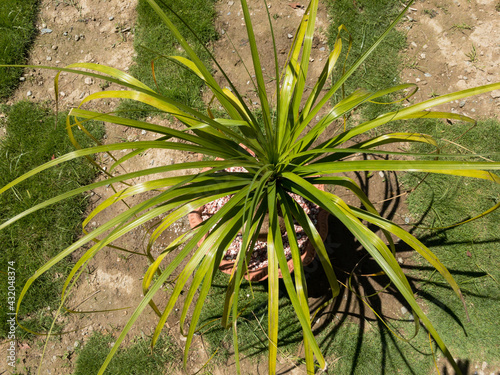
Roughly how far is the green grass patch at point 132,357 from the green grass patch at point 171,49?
1.62 m

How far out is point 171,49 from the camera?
2.88 metres

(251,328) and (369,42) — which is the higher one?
(369,42)

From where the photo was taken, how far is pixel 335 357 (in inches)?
81.8

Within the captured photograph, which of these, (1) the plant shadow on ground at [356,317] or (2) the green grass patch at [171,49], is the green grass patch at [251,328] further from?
(2) the green grass patch at [171,49]

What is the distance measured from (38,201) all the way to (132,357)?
1.30 metres

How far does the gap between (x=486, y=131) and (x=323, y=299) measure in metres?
1.57

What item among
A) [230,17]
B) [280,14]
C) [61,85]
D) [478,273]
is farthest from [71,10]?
[478,273]

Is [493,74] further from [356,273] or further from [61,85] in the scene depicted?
[61,85]

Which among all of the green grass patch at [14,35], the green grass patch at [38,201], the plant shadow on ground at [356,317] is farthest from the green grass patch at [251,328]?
the green grass patch at [14,35]

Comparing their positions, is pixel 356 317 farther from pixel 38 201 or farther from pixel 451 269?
pixel 38 201

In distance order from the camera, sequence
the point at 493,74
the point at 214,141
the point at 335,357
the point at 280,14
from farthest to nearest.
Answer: the point at 280,14, the point at 493,74, the point at 335,357, the point at 214,141

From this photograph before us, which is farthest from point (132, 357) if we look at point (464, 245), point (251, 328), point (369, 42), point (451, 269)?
point (369, 42)

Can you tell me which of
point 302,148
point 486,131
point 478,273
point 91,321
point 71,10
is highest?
point 71,10

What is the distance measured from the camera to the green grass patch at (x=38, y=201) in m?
2.43
